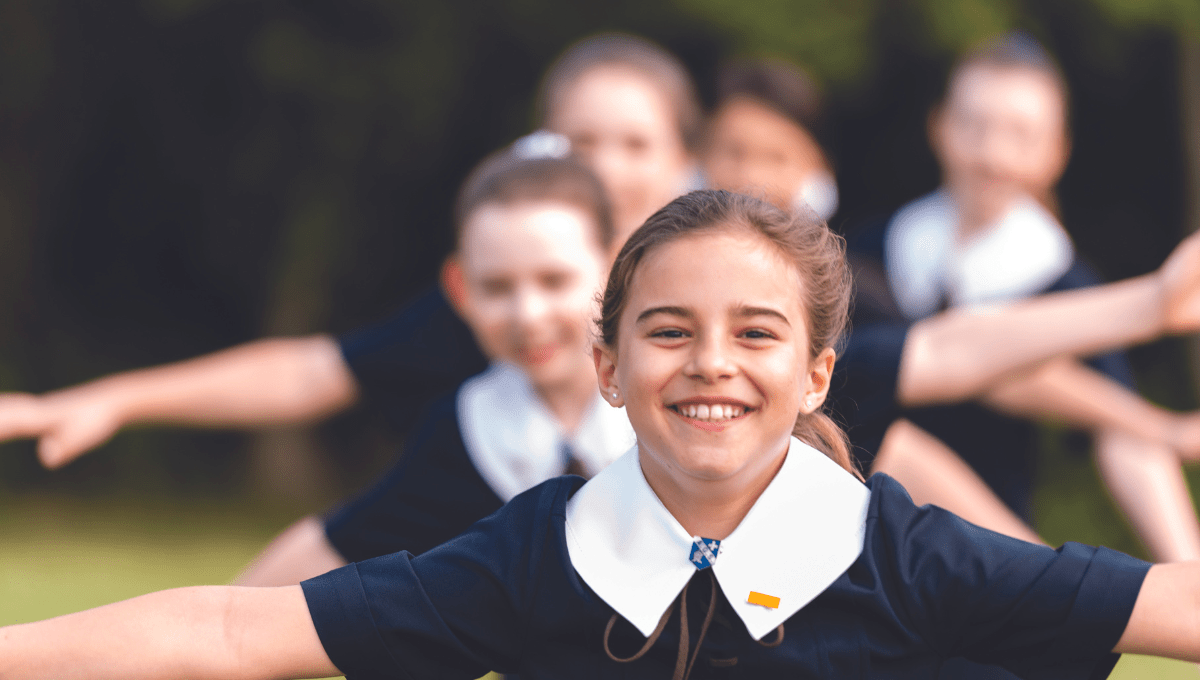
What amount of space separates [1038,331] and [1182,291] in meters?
0.27

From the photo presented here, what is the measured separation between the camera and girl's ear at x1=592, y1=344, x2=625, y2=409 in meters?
2.04

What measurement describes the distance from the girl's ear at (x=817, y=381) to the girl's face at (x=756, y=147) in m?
2.40

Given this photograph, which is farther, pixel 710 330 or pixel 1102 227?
pixel 1102 227

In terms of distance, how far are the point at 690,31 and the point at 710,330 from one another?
6.80m

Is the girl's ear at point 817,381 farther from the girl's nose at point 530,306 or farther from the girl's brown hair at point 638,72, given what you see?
the girl's brown hair at point 638,72

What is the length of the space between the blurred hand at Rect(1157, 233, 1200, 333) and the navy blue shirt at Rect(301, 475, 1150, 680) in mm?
915

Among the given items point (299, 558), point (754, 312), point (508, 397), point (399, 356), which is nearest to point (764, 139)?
point (399, 356)

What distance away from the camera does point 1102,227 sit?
8.55m

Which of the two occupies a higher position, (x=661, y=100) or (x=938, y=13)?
(x=938, y=13)

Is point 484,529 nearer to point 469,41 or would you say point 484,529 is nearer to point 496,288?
point 496,288

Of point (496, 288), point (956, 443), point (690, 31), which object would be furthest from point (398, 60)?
point (496, 288)

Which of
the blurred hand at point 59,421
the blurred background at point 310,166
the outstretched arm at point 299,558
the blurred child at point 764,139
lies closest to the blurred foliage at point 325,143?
the blurred background at point 310,166

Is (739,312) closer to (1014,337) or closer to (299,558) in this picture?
(1014,337)

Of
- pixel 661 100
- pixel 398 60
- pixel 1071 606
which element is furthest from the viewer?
pixel 398 60
